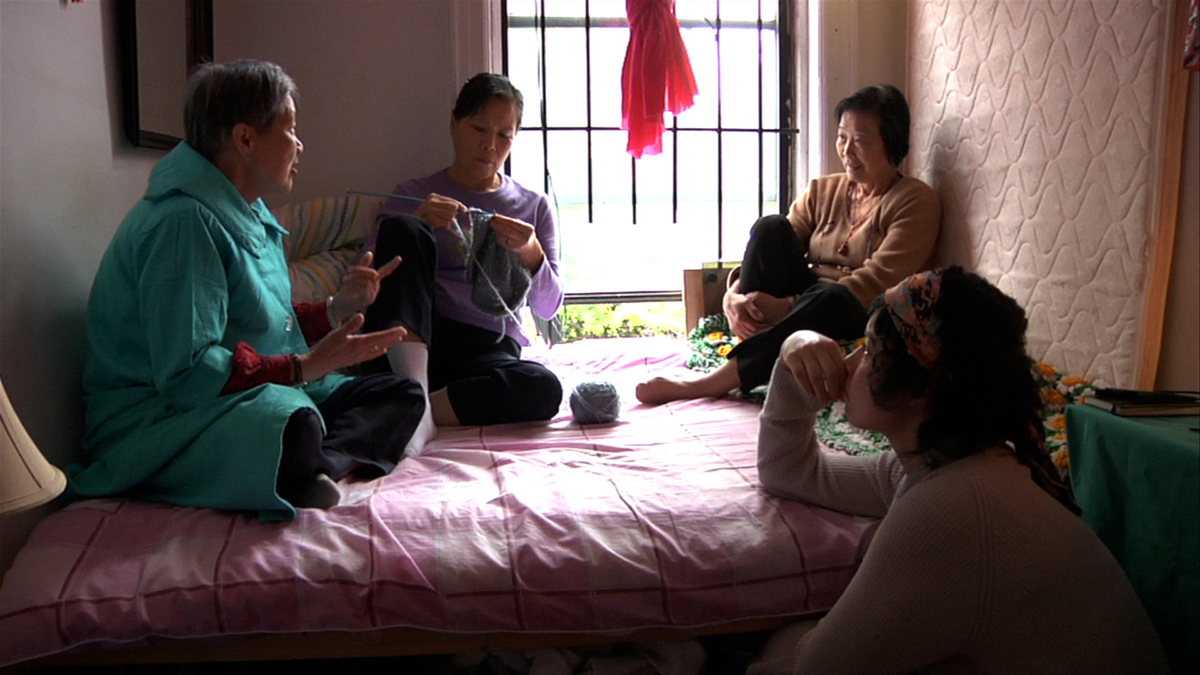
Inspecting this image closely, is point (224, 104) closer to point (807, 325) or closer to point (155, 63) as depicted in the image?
point (155, 63)

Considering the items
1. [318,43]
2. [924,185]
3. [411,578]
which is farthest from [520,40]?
[411,578]

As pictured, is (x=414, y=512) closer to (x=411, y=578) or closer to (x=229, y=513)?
(x=411, y=578)

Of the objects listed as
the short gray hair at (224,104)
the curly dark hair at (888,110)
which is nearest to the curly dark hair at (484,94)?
Answer: the short gray hair at (224,104)

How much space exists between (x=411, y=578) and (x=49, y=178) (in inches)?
38.7

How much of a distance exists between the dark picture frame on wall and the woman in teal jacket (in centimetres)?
32

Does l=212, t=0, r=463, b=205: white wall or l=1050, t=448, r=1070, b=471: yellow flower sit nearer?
l=1050, t=448, r=1070, b=471: yellow flower

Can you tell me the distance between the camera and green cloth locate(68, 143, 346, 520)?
1.59m

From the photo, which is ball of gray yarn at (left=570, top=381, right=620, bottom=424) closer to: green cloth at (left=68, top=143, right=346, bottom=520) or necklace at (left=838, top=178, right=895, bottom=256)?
→ green cloth at (left=68, top=143, right=346, bottom=520)

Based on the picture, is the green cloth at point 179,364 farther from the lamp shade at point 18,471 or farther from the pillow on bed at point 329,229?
the pillow on bed at point 329,229

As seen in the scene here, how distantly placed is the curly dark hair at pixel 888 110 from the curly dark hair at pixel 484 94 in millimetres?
925

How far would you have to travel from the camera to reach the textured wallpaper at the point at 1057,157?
6.41 ft

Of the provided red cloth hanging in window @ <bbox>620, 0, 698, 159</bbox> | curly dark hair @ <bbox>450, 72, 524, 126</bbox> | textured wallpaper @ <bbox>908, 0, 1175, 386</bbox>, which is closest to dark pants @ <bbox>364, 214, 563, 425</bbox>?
curly dark hair @ <bbox>450, 72, 524, 126</bbox>

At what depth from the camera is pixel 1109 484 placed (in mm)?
1330

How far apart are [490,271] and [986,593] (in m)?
Answer: 1.64
